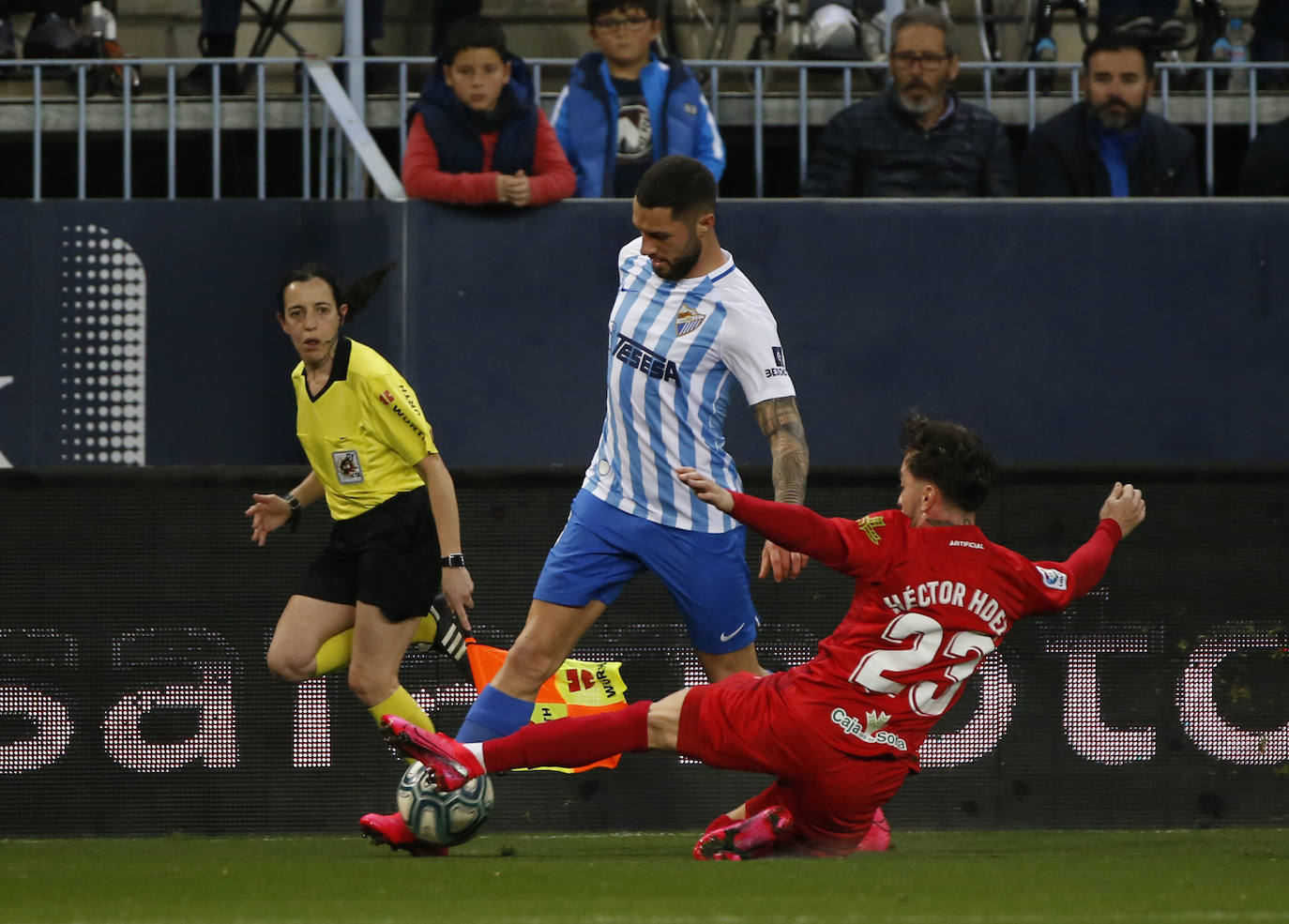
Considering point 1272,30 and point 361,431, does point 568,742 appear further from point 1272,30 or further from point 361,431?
point 1272,30

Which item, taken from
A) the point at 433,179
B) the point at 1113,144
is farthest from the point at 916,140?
the point at 433,179

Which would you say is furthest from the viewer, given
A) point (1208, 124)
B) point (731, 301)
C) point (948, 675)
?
point (1208, 124)

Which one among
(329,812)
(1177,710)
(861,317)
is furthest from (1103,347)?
(329,812)

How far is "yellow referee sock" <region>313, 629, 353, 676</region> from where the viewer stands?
696 cm

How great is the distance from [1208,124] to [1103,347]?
1443 mm

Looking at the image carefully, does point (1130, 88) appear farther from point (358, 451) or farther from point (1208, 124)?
point (358, 451)

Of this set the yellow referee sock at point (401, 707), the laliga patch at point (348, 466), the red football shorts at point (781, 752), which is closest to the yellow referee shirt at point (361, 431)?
the laliga patch at point (348, 466)

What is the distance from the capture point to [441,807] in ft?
18.4

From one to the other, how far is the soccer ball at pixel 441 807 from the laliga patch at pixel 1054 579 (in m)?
1.70

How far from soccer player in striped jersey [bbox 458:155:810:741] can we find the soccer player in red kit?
0.43 meters

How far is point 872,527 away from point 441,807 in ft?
4.85

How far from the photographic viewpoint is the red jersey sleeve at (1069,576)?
560cm

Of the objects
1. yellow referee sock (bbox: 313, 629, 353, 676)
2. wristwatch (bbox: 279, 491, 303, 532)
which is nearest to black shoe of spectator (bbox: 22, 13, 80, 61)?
wristwatch (bbox: 279, 491, 303, 532)

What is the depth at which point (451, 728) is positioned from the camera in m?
7.35
